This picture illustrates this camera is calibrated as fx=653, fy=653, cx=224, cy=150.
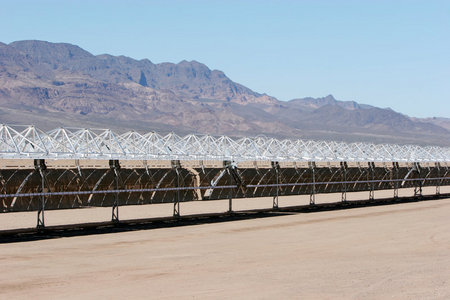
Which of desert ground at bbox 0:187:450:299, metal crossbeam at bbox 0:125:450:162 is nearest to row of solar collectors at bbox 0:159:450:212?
metal crossbeam at bbox 0:125:450:162

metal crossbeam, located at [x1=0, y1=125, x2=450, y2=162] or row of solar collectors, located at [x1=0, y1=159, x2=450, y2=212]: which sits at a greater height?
metal crossbeam, located at [x1=0, y1=125, x2=450, y2=162]

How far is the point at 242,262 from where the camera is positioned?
20.3 meters

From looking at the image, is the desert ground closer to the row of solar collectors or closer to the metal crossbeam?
the row of solar collectors

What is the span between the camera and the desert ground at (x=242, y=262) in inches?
631

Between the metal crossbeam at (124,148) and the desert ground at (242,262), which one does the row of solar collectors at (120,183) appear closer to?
the metal crossbeam at (124,148)

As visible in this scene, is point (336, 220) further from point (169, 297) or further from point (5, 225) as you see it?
point (169, 297)

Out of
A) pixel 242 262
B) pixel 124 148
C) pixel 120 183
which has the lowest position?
pixel 242 262

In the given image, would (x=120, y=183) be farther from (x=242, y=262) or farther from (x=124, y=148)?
(x=242, y=262)

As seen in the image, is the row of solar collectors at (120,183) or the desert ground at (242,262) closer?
the desert ground at (242,262)

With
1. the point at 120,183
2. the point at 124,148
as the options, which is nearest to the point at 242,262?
the point at 120,183

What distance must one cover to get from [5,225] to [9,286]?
62.1ft

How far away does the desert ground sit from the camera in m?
16.0

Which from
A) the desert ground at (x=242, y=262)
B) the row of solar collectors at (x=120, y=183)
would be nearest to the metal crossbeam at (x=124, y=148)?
the row of solar collectors at (x=120, y=183)

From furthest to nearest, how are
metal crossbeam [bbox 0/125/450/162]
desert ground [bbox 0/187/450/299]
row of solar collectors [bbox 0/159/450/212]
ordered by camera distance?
metal crossbeam [bbox 0/125/450/162] → row of solar collectors [bbox 0/159/450/212] → desert ground [bbox 0/187/450/299]
